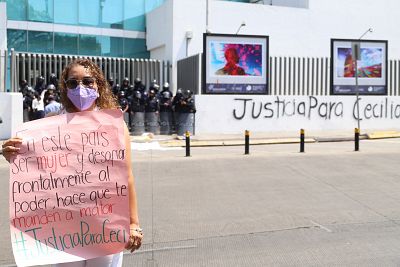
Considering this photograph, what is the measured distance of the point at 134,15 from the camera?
30.5 metres

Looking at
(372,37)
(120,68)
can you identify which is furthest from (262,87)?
(372,37)

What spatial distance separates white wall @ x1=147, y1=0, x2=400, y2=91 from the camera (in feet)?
89.5

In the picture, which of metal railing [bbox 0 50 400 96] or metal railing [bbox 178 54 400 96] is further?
metal railing [bbox 178 54 400 96]

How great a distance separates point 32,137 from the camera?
9.67ft

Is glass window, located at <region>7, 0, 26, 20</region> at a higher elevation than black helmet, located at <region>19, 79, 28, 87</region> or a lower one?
higher

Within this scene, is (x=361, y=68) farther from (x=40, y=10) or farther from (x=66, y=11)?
(x=40, y=10)

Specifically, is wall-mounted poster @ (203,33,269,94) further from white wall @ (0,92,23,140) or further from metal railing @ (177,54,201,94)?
white wall @ (0,92,23,140)

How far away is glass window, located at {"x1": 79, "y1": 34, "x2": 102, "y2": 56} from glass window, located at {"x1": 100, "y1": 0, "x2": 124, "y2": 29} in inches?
36.6

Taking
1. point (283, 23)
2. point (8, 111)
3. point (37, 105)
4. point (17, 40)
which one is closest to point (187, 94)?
point (37, 105)

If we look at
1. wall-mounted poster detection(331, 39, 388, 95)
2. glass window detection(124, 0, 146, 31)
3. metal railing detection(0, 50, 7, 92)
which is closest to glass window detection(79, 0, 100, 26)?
glass window detection(124, 0, 146, 31)

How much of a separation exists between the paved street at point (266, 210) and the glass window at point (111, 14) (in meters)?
17.3

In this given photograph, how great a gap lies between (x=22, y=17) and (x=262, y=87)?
1316 centimetres

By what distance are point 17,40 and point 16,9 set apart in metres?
1.54

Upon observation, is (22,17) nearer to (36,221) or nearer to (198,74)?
(198,74)
